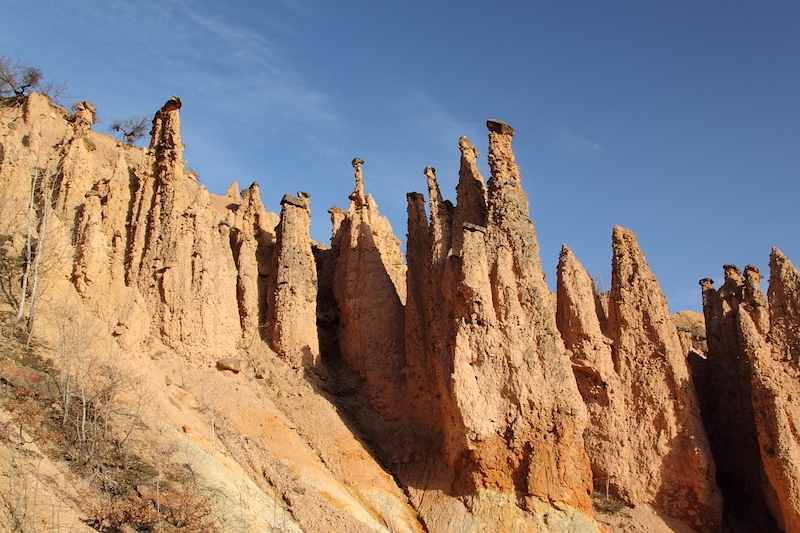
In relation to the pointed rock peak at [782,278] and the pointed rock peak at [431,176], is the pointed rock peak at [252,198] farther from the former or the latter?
the pointed rock peak at [782,278]

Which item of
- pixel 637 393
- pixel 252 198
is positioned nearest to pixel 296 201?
pixel 252 198

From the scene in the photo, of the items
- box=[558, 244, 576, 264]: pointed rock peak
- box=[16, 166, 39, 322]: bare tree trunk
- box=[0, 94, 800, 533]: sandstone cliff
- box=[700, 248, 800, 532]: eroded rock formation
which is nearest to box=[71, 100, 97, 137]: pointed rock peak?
box=[0, 94, 800, 533]: sandstone cliff

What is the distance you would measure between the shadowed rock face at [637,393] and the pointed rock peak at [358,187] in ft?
21.9

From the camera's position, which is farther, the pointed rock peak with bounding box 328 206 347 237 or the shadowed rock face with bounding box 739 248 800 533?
the pointed rock peak with bounding box 328 206 347 237

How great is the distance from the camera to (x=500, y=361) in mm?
18984

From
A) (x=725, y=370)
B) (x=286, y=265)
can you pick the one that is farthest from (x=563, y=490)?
(x=286, y=265)

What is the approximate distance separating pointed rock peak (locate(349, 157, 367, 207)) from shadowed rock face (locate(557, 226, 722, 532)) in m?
6.68

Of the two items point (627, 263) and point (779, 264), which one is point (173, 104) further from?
point (779, 264)

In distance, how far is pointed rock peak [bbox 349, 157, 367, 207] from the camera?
82.4ft

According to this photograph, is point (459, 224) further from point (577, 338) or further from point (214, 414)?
point (214, 414)

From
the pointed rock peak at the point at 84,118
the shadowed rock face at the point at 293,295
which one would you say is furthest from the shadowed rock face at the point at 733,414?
the pointed rock peak at the point at 84,118

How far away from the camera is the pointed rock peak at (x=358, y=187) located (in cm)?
2512

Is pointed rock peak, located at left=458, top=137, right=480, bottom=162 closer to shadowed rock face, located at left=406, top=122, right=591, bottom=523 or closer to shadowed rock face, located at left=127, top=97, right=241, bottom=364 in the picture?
shadowed rock face, located at left=406, top=122, right=591, bottom=523

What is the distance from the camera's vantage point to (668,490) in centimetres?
1964
